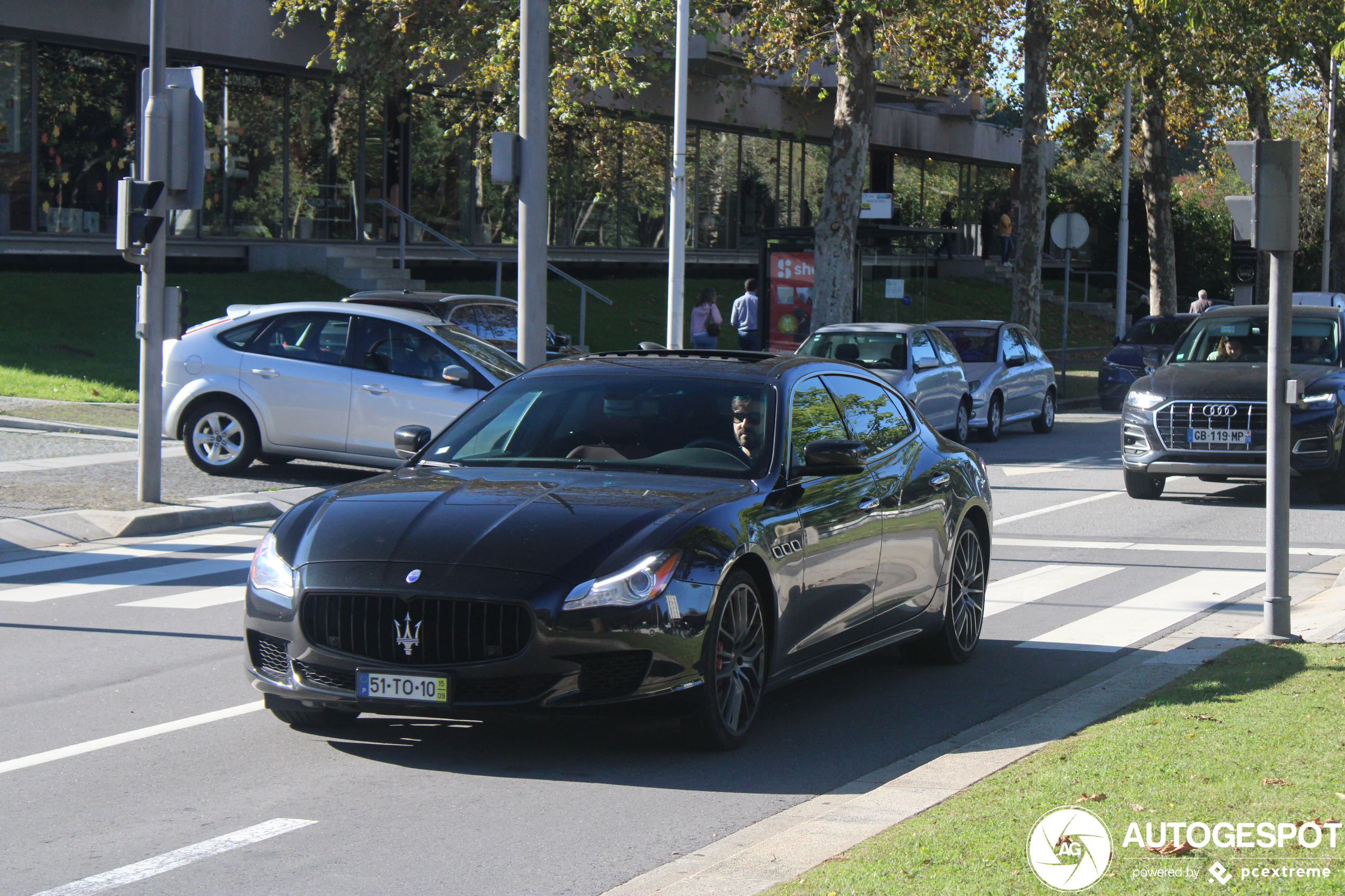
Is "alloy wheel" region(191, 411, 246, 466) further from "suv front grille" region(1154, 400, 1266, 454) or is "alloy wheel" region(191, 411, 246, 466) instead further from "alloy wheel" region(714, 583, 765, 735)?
"alloy wheel" region(714, 583, 765, 735)

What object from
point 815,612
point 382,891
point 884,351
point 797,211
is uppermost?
point 797,211

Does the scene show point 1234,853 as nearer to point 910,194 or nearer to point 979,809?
point 979,809

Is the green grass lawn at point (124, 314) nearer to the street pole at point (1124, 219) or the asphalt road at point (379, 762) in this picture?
the street pole at point (1124, 219)

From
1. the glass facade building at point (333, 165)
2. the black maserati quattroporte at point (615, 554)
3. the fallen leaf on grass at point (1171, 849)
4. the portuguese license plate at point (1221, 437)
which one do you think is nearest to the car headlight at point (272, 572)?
the black maserati quattroporte at point (615, 554)

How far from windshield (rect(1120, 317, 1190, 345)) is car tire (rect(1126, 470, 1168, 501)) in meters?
13.3

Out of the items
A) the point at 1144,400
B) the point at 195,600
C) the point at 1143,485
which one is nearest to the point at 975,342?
the point at 1143,485

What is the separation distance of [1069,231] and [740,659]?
2590 centimetres

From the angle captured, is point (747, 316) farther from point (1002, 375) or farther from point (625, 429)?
point (625, 429)

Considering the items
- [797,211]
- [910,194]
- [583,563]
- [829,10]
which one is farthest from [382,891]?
[910,194]

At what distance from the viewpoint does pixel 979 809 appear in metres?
5.30

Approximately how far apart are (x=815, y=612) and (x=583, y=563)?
1531 millimetres

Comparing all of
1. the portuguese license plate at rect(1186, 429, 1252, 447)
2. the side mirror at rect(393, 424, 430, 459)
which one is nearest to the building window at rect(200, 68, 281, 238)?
the portuguese license plate at rect(1186, 429, 1252, 447)

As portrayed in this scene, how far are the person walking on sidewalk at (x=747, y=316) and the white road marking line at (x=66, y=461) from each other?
11.9 metres

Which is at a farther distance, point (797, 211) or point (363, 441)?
point (797, 211)
